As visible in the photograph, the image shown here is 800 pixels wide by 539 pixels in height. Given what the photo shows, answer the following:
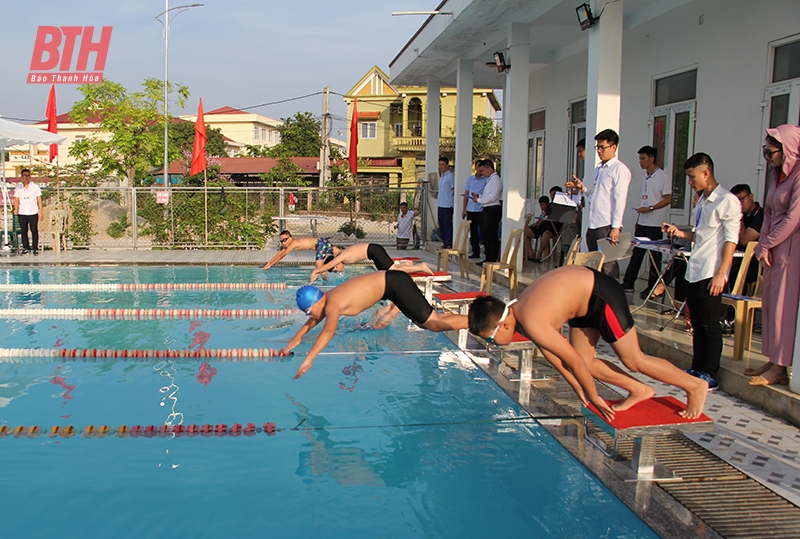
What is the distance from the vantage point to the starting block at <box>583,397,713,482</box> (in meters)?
3.57

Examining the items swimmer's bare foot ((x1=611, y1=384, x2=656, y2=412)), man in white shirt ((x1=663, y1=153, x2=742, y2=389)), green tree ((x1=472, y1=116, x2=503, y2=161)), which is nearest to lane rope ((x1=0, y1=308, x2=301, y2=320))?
man in white shirt ((x1=663, y1=153, x2=742, y2=389))

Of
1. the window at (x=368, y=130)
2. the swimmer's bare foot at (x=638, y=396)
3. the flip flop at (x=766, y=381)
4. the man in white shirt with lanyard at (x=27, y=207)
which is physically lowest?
the flip flop at (x=766, y=381)

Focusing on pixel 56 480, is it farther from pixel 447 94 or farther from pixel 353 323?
pixel 447 94

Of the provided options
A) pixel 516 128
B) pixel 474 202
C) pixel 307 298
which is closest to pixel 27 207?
pixel 474 202

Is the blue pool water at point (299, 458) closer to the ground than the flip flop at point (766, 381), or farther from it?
closer to the ground

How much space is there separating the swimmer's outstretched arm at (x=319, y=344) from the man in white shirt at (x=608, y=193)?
124 inches

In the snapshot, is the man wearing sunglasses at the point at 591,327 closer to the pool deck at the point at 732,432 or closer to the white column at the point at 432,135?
the pool deck at the point at 732,432

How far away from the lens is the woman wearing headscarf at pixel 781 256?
462cm

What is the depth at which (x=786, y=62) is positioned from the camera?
7211mm

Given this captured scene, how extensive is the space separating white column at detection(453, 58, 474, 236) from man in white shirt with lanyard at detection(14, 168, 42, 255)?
890cm

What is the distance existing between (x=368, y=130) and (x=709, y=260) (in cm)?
4117

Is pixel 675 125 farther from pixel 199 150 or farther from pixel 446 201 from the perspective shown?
pixel 199 150

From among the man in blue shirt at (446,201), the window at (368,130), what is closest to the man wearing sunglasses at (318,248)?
the man in blue shirt at (446,201)

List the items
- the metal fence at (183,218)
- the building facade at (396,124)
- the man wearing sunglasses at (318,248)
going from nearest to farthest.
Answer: the man wearing sunglasses at (318,248) → the metal fence at (183,218) → the building facade at (396,124)
